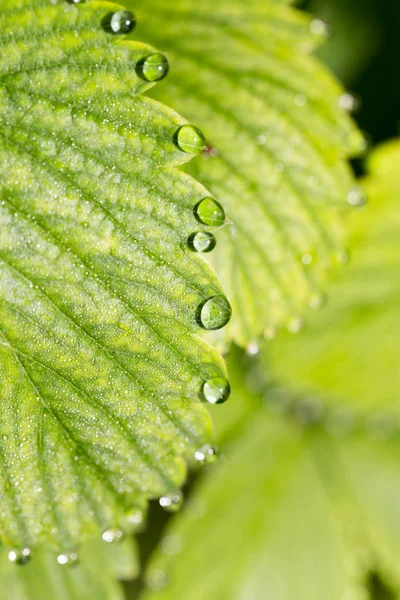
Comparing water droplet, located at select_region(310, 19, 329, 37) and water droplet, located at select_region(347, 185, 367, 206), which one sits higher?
water droplet, located at select_region(310, 19, 329, 37)

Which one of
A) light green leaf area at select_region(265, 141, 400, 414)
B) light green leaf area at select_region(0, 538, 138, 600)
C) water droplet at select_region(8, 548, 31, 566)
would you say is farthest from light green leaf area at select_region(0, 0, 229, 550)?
light green leaf area at select_region(265, 141, 400, 414)

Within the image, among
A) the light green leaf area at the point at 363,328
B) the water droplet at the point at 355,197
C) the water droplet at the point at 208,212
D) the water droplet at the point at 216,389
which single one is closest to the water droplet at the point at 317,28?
the water droplet at the point at 355,197

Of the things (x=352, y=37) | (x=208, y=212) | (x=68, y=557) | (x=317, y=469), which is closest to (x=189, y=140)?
(x=208, y=212)

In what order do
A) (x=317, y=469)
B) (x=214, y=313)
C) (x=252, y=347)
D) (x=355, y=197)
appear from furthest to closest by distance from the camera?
1. (x=317, y=469)
2. (x=355, y=197)
3. (x=252, y=347)
4. (x=214, y=313)

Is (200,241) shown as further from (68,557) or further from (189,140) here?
(68,557)

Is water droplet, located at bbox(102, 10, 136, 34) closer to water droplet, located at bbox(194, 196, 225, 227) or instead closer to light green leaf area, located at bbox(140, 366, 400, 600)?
water droplet, located at bbox(194, 196, 225, 227)

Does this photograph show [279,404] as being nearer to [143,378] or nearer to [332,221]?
[332,221]

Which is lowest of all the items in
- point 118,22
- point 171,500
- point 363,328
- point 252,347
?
point 171,500
